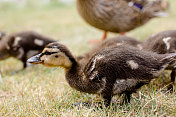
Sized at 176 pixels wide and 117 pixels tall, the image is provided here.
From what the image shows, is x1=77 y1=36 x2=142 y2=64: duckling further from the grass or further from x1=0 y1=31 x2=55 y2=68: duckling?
x1=0 y1=31 x2=55 y2=68: duckling

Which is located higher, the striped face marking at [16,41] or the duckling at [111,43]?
the duckling at [111,43]

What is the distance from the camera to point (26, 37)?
409 cm

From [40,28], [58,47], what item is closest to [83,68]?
[58,47]

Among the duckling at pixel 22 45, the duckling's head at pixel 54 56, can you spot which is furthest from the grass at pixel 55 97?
the duckling's head at pixel 54 56

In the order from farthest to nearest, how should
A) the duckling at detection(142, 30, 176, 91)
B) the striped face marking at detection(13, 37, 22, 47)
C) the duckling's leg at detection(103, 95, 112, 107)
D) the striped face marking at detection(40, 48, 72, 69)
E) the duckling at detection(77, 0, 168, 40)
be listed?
the duckling at detection(77, 0, 168, 40) → the striped face marking at detection(13, 37, 22, 47) → the duckling at detection(142, 30, 176, 91) → the striped face marking at detection(40, 48, 72, 69) → the duckling's leg at detection(103, 95, 112, 107)

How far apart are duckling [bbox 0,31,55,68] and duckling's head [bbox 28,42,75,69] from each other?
174 centimetres

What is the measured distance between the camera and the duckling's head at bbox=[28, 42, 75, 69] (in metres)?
2.37

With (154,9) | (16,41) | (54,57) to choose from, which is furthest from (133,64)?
(154,9)

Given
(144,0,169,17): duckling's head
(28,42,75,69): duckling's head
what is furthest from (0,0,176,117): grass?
(144,0,169,17): duckling's head

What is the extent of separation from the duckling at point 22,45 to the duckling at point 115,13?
3.17ft

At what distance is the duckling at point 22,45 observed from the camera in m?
4.03

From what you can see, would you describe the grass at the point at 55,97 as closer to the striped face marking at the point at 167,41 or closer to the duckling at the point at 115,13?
the striped face marking at the point at 167,41

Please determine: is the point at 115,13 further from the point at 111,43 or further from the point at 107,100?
the point at 107,100

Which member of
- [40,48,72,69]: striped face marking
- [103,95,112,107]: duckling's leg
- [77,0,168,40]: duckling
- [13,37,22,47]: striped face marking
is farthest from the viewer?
[77,0,168,40]: duckling
